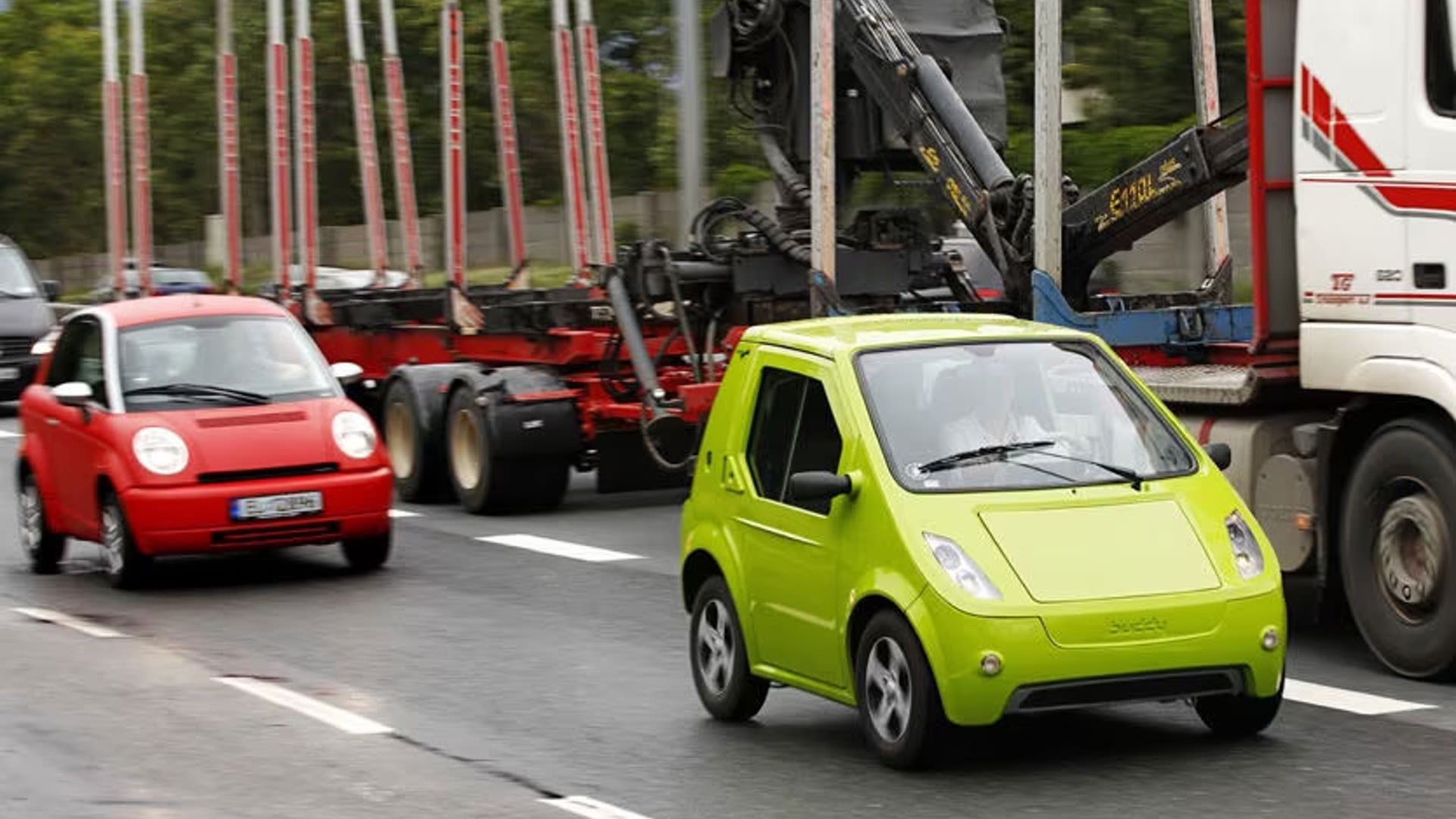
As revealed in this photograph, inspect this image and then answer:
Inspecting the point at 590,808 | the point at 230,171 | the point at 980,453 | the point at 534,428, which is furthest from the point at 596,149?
the point at 590,808

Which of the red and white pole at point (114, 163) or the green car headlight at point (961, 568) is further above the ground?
the red and white pole at point (114, 163)

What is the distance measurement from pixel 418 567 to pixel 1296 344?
6.12m

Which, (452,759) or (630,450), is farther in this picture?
(630,450)

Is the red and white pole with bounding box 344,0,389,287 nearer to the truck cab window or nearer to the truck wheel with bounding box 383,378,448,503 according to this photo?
the truck wheel with bounding box 383,378,448,503

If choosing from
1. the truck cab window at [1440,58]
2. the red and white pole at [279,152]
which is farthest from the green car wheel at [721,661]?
the red and white pole at [279,152]

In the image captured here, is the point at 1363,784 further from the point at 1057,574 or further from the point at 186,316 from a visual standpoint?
the point at 186,316

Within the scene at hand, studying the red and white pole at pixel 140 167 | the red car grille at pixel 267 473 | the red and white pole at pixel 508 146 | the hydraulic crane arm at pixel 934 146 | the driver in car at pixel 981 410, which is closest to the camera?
the driver in car at pixel 981 410

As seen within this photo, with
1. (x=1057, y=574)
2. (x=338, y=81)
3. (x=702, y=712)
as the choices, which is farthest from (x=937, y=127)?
(x=338, y=81)

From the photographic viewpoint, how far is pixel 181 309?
52.3 feet

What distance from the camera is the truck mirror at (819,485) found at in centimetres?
900

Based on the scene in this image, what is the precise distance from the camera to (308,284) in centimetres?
2564

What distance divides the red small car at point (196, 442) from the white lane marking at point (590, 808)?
6394mm

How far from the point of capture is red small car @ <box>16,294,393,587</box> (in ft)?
48.3

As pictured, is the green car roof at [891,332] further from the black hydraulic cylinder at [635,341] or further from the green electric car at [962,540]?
the black hydraulic cylinder at [635,341]
